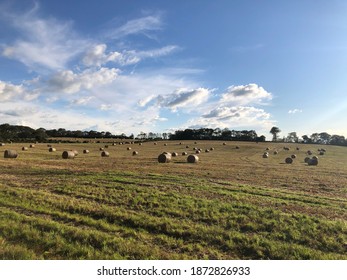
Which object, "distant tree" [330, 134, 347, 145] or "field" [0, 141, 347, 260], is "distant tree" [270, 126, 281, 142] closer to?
"distant tree" [330, 134, 347, 145]

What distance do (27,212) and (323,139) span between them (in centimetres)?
15797

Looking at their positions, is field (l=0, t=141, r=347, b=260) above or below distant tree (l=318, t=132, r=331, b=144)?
below

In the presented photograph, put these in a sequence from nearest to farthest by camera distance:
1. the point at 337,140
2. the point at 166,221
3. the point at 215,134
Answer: the point at 166,221 → the point at 337,140 → the point at 215,134

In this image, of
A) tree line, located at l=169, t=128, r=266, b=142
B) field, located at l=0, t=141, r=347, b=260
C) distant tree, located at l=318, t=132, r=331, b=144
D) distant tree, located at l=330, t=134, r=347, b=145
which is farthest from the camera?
distant tree, located at l=318, t=132, r=331, b=144

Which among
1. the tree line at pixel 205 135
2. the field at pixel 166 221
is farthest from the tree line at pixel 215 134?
the field at pixel 166 221

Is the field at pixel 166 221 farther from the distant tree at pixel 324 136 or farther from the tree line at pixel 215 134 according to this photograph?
the distant tree at pixel 324 136

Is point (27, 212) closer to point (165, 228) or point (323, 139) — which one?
point (165, 228)

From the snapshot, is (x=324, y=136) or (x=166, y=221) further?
(x=324, y=136)

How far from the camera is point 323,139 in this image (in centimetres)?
14888

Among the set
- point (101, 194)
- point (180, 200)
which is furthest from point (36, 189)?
point (180, 200)

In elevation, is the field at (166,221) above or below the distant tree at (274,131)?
below

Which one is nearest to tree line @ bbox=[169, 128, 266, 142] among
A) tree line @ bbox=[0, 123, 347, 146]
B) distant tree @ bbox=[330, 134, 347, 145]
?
tree line @ bbox=[0, 123, 347, 146]

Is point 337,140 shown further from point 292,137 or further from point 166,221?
point 166,221

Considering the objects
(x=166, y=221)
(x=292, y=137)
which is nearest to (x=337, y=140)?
(x=292, y=137)
